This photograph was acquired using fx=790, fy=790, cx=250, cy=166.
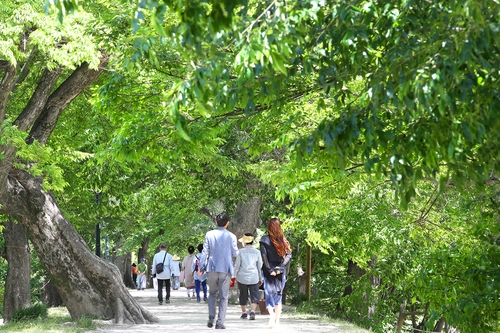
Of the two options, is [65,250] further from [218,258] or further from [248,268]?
[218,258]

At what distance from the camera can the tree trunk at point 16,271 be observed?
74.0ft

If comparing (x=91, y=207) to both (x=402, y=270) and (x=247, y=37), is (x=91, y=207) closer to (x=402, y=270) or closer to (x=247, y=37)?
(x=402, y=270)

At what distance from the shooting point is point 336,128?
524cm

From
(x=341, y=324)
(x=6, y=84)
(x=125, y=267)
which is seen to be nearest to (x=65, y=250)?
(x=6, y=84)

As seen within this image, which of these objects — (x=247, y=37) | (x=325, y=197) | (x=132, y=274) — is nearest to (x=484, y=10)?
(x=247, y=37)

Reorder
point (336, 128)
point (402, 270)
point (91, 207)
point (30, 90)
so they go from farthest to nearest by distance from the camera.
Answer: point (91, 207) → point (30, 90) → point (402, 270) → point (336, 128)

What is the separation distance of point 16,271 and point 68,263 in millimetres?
8717

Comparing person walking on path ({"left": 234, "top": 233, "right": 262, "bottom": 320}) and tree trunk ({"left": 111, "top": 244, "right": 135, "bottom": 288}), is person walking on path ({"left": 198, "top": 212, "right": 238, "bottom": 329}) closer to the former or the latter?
person walking on path ({"left": 234, "top": 233, "right": 262, "bottom": 320})

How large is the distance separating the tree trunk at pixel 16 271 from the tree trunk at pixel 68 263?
8137mm

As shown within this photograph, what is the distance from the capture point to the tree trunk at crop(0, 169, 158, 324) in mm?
14914

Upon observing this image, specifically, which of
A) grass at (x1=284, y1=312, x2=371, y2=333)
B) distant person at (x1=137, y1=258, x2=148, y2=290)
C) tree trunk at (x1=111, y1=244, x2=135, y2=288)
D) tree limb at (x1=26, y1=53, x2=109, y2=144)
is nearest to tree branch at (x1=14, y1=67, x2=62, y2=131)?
tree limb at (x1=26, y1=53, x2=109, y2=144)

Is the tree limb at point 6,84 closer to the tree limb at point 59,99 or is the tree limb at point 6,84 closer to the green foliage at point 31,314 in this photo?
the tree limb at point 59,99

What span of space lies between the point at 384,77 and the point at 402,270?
783 centimetres

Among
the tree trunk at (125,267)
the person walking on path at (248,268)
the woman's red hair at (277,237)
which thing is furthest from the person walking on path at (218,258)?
the tree trunk at (125,267)
